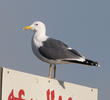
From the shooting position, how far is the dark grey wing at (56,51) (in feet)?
22.5

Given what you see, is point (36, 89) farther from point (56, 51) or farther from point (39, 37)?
point (39, 37)

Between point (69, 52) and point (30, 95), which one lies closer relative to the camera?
point (30, 95)

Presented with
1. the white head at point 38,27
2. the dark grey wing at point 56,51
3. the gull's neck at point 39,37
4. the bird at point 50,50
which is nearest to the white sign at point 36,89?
the bird at point 50,50

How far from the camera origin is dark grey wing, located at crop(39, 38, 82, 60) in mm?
6859

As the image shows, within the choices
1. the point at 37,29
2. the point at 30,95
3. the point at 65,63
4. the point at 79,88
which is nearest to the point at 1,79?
the point at 30,95

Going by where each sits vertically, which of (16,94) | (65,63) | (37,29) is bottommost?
(16,94)

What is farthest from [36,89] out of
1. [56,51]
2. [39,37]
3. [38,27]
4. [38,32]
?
[38,27]

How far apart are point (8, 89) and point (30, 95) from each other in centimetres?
40

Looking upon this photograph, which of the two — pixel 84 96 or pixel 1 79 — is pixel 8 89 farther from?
pixel 84 96

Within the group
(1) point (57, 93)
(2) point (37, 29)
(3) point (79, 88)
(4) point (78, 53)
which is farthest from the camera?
(2) point (37, 29)

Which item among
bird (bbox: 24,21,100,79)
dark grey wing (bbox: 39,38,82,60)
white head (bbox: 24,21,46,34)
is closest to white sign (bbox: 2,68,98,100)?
bird (bbox: 24,21,100,79)

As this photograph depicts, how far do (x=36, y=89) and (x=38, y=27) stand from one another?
3120 millimetres

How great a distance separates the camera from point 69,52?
7047 millimetres

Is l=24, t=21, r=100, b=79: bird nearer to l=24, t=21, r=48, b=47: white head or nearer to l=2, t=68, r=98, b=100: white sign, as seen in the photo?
l=24, t=21, r=48, b=47: white head
